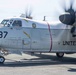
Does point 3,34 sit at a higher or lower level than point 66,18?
lower

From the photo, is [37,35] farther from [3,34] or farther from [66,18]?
[3,34]

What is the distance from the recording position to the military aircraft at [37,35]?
18.5 meters

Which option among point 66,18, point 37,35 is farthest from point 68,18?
point 37,35

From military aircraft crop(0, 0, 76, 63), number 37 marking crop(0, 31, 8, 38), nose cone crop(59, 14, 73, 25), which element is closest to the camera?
number 37 marking crop(0, 31, 8, 38)

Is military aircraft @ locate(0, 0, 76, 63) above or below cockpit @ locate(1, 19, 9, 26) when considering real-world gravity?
below

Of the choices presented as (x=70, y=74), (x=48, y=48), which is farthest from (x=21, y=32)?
(x=70, y=74)

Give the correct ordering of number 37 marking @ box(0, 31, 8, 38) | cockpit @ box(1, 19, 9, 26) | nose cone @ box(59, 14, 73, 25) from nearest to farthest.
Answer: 1. number 37 marking @ box(0, 31, 8, 38)
2. cockpit @ box(1, 19, 9, 26)
3. nose cone @ box(59, 14, 73, 25)

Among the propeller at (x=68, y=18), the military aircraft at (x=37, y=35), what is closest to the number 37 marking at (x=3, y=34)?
the military aircraft at (x=37, y=35)

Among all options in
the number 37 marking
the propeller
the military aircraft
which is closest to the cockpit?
the military aircraft

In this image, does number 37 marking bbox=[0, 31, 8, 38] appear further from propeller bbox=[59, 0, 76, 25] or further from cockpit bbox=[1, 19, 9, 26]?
propeller bbox=[59, 0, 76, 25]

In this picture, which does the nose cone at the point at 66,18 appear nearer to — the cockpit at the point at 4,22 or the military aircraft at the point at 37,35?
the military aircraft at the point at 37,35

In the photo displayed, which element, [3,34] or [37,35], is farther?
[37,35]

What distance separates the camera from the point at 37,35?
1948 cm

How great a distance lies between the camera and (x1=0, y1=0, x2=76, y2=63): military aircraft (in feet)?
60.6
